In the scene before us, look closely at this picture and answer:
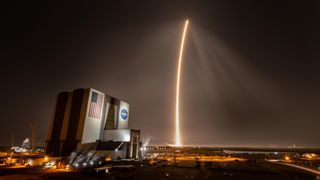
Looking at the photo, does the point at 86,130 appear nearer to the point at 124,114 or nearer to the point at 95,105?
the point at 95,105

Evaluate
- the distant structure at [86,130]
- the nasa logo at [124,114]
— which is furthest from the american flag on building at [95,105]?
the nasa logo at [124,114]

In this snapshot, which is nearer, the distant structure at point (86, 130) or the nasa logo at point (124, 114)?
the distant structure at point (86, 130)

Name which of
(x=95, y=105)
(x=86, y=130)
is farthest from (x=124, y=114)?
(x=86, y=130)

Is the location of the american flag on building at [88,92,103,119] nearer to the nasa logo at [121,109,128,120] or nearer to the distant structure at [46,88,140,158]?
the distant structure at [46,88,140,158]

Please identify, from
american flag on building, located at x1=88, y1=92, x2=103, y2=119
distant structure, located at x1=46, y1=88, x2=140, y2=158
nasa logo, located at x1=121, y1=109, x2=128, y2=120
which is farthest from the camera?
nasa logo, located at x1=121, y1=109, x2=128, y2=120

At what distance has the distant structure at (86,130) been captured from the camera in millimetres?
90688

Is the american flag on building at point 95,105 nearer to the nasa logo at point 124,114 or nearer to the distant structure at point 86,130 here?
the distant structure at point 86,130

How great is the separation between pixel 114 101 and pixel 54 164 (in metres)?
53.6

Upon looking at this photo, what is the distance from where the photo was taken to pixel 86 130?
9281 centimetres

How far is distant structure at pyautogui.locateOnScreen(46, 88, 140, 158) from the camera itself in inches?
3570

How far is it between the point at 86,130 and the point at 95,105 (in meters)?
11.5

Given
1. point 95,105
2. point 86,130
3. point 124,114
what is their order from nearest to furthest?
point 86,130, point 95,105, point 124,114

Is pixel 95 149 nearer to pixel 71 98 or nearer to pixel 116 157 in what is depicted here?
pixel 116 157

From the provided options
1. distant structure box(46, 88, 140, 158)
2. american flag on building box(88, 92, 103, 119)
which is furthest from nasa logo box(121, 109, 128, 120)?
american flag on building box(88, 92, 103, 119)
